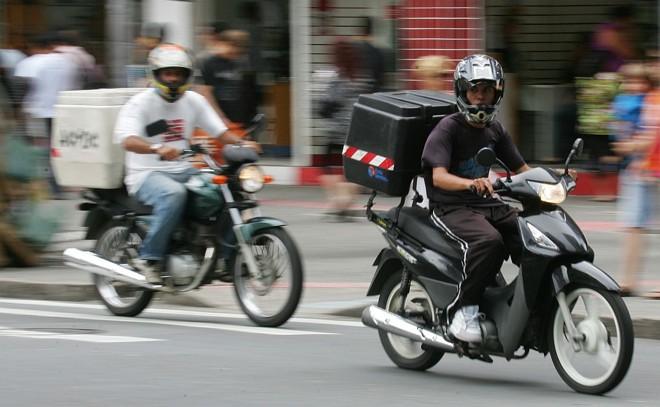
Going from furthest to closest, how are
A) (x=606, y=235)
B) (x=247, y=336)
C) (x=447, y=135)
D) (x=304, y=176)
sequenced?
(x=304, y=176)
(x=606, y=235)
(x=247, y=336)
(x=447, y=135)

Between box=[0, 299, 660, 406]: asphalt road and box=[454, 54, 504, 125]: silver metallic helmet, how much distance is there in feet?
4.31

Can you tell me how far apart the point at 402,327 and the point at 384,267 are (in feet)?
1.34

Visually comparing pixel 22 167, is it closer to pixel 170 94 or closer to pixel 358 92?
pixel 170 94

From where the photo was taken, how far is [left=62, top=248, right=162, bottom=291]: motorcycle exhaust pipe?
10.3 m

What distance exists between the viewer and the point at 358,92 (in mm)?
16172

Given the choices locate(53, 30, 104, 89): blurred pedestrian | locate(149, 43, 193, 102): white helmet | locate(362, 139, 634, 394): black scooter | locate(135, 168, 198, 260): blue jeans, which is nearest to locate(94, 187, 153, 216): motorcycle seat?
locate(135, 168, 198, 260): blue jeans

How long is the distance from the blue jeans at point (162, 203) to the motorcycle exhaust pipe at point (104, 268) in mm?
189

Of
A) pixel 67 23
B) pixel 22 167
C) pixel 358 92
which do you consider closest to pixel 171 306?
pixel 22 167

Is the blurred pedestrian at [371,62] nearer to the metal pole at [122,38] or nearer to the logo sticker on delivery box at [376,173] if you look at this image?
the metal pole at [122,38]

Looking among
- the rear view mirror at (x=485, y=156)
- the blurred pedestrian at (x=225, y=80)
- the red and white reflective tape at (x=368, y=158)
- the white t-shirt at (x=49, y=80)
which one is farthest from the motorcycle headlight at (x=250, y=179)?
the white t-shirt at (x=49, y=80)

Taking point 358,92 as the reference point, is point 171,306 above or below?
below

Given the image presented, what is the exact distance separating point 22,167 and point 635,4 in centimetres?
827

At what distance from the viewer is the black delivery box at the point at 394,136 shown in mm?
8156

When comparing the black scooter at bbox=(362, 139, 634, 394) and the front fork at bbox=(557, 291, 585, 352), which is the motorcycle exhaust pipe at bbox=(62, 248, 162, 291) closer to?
the black scooter at bbox=(362, 139, 634, 394)
